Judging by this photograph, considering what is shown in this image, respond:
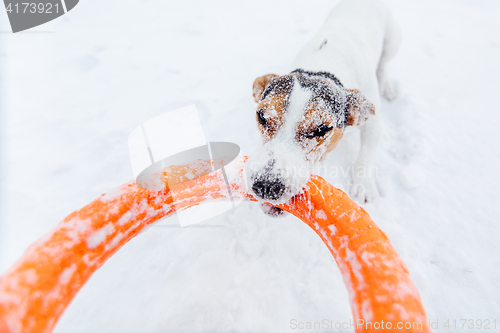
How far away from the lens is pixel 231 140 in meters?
3.86

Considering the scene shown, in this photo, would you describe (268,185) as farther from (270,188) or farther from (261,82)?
(261,82)

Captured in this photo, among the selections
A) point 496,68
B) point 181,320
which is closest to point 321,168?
point 181,320

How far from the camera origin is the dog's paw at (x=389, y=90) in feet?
14.8

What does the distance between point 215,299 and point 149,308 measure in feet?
1.88

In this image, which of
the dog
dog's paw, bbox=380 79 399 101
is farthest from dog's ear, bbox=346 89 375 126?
dog's paw, bbox=380 79 399 101

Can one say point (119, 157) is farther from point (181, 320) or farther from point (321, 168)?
point (321, 168)

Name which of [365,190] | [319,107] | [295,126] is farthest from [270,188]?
[365,190]

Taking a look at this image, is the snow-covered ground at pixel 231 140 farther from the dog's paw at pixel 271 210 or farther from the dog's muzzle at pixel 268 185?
the dog's muzzle at pixel 268 185

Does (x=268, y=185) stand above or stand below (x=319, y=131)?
below

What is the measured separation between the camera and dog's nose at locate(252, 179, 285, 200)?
1971mm

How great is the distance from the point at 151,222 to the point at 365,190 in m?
2.49

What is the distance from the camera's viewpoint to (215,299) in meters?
2.33

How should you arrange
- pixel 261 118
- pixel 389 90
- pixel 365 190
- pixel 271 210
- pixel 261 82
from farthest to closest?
pixel 389 90
pixel 365 190
pixel 261 82
pixel 271 210
pixel 261 118

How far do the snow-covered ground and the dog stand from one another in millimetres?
616
